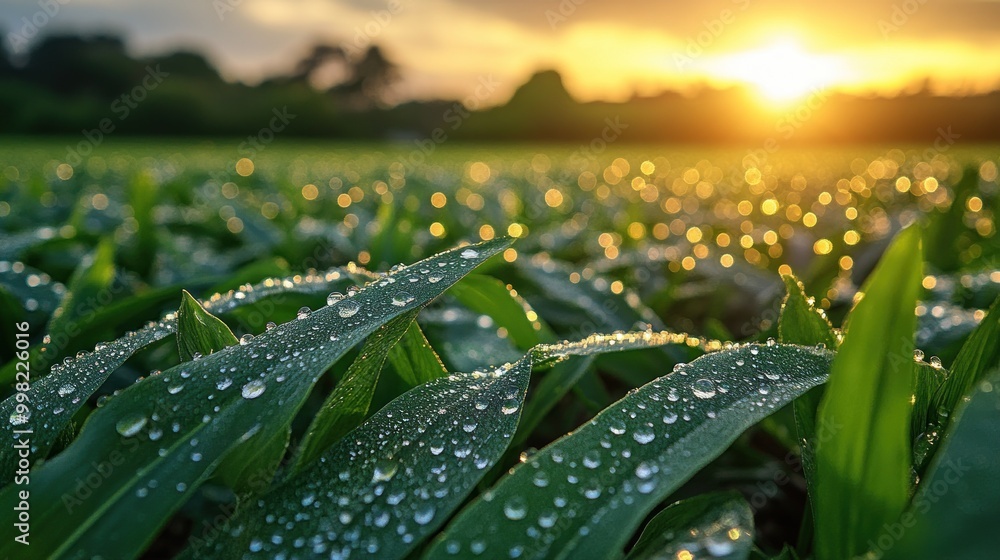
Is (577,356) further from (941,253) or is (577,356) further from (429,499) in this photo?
(941,253)

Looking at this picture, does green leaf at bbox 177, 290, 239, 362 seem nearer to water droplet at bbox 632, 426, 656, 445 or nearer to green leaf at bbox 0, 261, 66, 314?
water droplet at bbox 632, 426, 656, 445

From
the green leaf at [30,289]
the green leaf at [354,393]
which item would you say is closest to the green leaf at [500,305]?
the green leaf at [354,393]

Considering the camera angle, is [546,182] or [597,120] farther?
[597,120]

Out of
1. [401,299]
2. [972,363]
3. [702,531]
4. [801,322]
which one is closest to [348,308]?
[401,299]

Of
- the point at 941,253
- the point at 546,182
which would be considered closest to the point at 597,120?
the point at 546,182

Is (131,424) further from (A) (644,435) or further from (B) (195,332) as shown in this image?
(A) (644,435)

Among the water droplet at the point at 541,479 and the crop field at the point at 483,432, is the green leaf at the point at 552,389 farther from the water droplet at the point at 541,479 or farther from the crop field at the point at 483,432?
the water droplet at the point at 541,479
